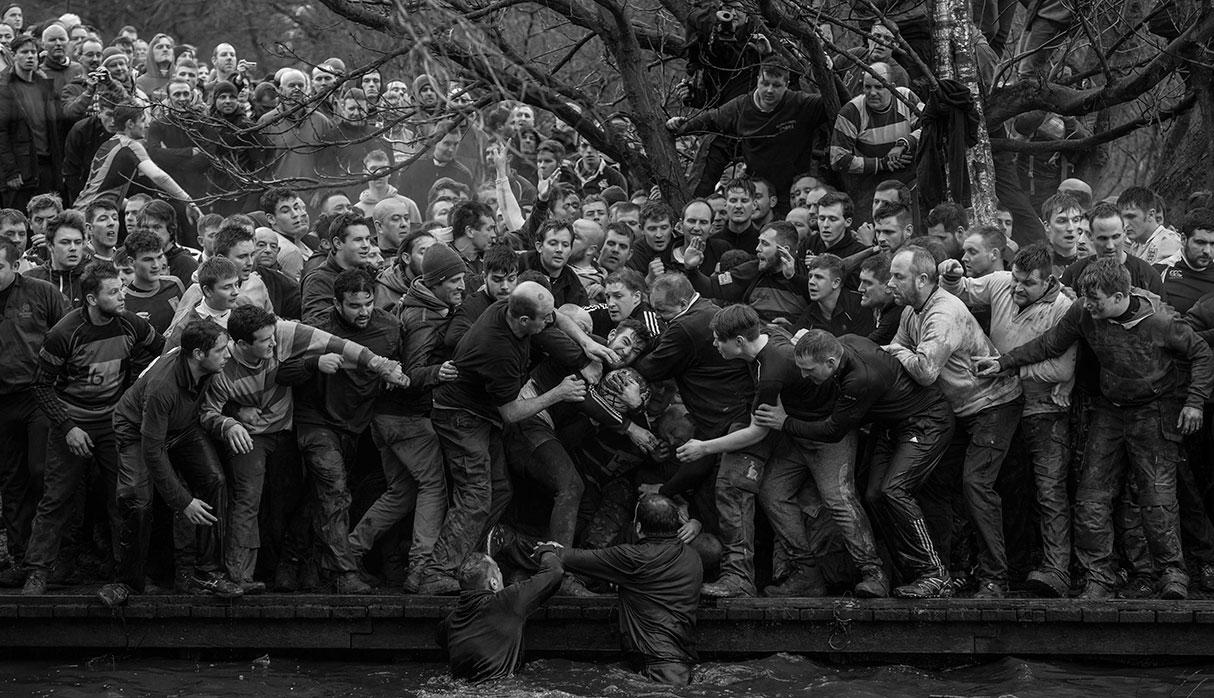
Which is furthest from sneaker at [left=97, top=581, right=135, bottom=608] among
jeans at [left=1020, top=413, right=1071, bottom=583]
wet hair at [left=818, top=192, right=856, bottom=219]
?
jeans at [left=1020, top=413, right=1071, bottom=583]

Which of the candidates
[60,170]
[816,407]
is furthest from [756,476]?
[60,170]

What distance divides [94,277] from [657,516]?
152 inches

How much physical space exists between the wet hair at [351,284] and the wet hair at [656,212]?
245 cm

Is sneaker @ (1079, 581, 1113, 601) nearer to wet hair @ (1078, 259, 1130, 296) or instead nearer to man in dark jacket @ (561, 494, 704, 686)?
wet hair @ (1078, 259, 1130, 296)

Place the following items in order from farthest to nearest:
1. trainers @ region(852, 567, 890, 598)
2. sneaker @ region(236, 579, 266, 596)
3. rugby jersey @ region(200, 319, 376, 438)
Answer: sneaker @ region(236, 579, 266, 596)
rugby jersey @ region(200, 319, 376, 438)
trainers @ region(852, 567, 890, 598)

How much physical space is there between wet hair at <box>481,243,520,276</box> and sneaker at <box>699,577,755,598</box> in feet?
7.88

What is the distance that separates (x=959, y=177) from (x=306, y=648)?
18.5ft

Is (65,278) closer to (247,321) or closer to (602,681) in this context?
(247,321)

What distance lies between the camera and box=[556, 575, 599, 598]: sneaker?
1028cm

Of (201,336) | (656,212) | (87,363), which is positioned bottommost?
(87,363)

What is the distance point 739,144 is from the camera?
13.4 meters

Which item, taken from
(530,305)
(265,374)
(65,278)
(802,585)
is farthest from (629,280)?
(65,278)

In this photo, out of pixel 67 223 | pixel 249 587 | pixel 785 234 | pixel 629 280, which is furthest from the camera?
pixel 67 223

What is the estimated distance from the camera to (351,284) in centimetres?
1012
